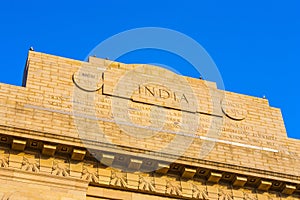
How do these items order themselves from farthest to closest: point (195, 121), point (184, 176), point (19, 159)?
point (195, 121)
point (184, 176)
point (19, 159)

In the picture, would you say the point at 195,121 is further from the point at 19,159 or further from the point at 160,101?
the point at 19,159

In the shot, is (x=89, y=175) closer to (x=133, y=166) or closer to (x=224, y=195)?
(x=133, y=166)

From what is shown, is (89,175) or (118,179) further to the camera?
(118,179)

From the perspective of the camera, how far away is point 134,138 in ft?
77.6

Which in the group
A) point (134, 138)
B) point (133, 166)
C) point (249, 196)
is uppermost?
point (134, 138)

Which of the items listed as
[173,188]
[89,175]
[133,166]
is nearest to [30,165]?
[89,175]

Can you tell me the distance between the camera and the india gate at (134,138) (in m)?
21.8

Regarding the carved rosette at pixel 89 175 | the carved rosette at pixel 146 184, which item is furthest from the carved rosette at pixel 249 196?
the carved rosette at pixel 89 175

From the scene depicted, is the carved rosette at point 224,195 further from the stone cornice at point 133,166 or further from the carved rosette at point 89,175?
the carved rosette at point 89,175

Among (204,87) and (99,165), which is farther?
(204,87)

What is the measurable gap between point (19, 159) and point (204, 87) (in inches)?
334

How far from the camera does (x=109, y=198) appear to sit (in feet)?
72.9

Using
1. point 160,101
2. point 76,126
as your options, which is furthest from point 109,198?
point 160,101

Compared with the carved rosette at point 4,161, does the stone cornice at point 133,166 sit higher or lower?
higher
